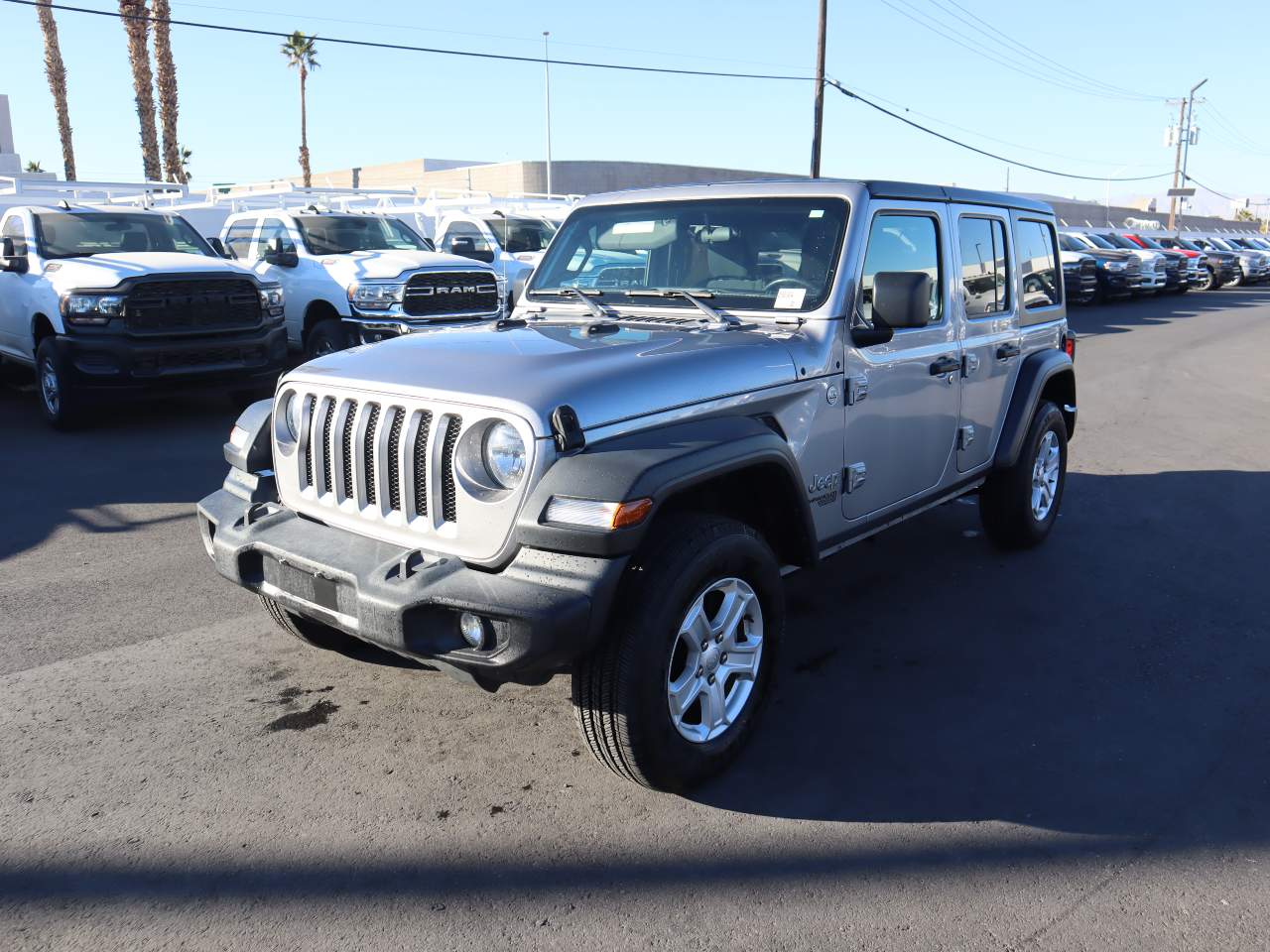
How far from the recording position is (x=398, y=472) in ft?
10.8

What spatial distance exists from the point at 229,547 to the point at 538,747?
1310mm

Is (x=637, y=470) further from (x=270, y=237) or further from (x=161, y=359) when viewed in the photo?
(x=270, y=237)

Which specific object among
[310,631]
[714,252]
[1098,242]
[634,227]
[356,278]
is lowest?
[310,631]

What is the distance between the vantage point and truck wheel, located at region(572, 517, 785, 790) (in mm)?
3039

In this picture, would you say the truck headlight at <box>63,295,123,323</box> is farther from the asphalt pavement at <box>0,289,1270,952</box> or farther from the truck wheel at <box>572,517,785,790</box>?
the truck wheel at <box>572,517,785,790</box>

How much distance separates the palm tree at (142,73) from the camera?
26.8 meters

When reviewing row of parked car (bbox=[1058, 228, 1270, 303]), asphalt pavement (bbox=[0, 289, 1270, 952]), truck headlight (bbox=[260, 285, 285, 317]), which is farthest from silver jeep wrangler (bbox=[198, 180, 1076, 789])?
row of parked car (bbox=[1058, 228, 1270, 303])

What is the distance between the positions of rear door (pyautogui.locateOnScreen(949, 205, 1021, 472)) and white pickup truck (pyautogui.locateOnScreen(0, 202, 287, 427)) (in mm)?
6834

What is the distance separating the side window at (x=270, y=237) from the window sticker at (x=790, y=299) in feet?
30.4

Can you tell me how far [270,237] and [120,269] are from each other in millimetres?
3599

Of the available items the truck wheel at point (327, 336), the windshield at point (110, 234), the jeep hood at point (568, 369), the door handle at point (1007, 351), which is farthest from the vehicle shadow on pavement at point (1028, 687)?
the windshield at point (110, 234)

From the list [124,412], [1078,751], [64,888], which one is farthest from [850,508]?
[124,412]

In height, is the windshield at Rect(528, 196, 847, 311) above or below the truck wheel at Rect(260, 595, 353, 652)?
above

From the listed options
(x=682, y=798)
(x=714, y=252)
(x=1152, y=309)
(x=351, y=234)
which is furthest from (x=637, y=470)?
(x=1152, y=309)
